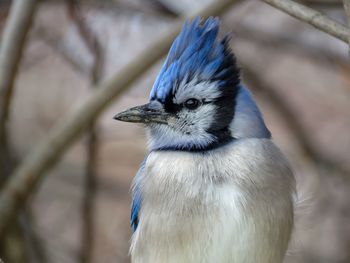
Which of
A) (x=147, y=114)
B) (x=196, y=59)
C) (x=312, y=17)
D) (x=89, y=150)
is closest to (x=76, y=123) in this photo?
(x=89, y=150)

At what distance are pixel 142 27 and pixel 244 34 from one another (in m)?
0.57

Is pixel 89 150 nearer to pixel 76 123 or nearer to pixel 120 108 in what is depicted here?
pixel 76 123

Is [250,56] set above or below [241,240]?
above

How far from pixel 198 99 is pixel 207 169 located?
0.81 feet

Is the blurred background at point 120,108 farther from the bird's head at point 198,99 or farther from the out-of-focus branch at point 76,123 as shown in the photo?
the bird's head at point 198,99

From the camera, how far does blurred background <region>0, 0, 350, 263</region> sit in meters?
4.44

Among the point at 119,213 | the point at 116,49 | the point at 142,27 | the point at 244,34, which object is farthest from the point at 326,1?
the point at 119,213

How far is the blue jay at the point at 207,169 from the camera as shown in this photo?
293 cm

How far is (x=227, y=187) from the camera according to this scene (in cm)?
293

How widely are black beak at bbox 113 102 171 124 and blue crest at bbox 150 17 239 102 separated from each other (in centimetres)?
4

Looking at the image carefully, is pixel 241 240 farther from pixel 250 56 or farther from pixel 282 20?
pixel 282 20

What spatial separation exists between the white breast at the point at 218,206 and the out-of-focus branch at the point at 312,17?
2.00 ft

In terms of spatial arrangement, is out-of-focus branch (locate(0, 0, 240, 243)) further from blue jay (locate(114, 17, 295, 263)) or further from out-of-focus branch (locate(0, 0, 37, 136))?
blue jay (locate(114, 17, 295, 263))

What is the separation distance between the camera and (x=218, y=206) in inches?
114
